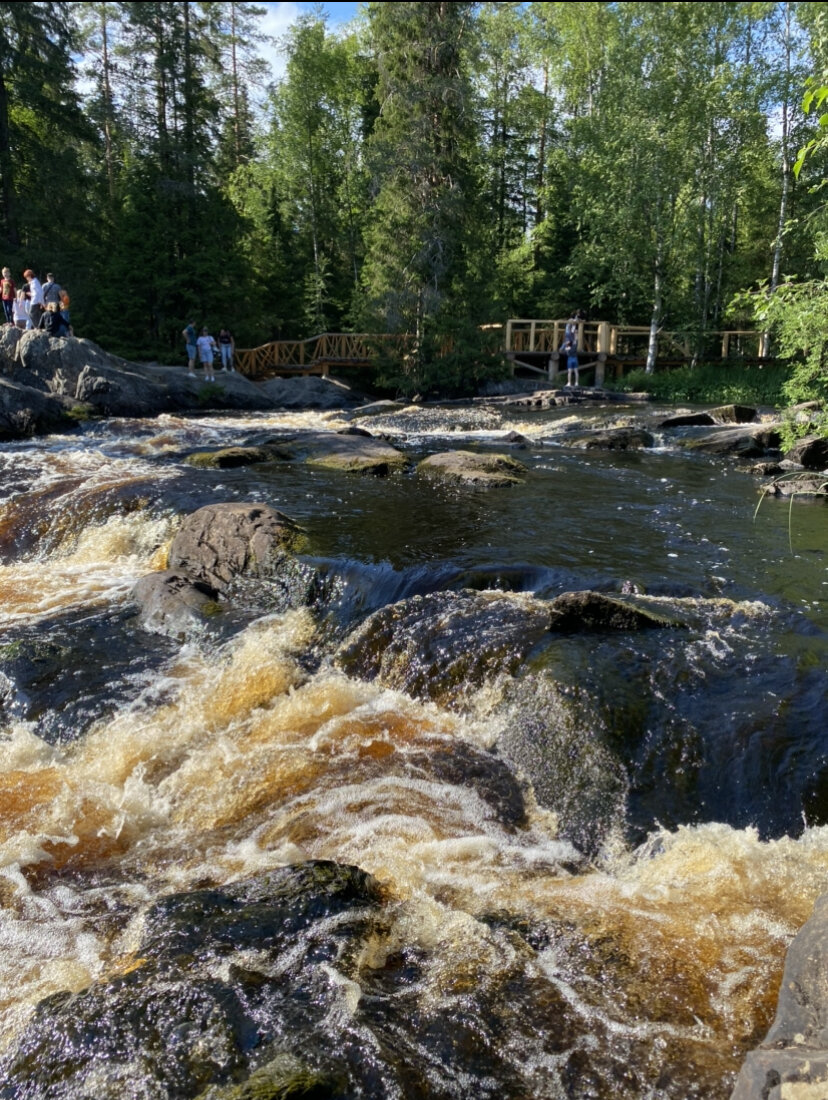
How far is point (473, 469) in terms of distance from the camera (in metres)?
11.3

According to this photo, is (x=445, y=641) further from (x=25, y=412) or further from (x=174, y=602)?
(x=25, y=412)

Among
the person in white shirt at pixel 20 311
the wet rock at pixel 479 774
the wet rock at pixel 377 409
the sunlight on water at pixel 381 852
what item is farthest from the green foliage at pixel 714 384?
the sunlight on water at pixel 381 852

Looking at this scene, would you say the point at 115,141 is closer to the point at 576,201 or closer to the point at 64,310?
the point at 64,310

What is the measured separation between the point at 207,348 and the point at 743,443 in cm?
1595

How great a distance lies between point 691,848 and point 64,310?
19977 mm

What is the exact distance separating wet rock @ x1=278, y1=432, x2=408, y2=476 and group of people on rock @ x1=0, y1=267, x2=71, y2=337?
8685 millimetres

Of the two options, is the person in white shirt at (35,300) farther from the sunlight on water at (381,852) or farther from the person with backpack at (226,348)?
the sunlight on water at (381,852)

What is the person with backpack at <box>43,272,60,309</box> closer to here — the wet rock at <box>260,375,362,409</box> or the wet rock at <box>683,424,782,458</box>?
the wet rock at <box>260,375,362,409</box>

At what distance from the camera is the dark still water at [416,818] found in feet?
9.35

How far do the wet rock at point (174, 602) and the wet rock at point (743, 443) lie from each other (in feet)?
34.9

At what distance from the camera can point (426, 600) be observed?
662 cm

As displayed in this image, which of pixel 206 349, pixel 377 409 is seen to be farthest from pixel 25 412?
pixel 377 409

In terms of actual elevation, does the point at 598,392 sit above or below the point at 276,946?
above

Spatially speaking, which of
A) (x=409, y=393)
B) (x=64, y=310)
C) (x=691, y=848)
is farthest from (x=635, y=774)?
(x=409, y=393)
